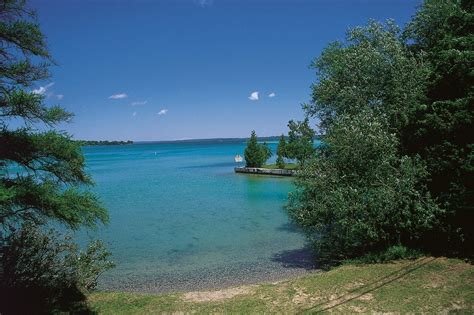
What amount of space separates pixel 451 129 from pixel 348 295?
817cm

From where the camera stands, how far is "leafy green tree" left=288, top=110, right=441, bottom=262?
16.5 m

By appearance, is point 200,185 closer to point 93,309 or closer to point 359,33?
point 359,33

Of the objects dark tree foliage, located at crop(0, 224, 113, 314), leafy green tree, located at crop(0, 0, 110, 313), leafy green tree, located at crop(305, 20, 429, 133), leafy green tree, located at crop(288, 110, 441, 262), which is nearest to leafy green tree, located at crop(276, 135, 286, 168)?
leafy green tree, located at crop(305, 20, 429, 133)

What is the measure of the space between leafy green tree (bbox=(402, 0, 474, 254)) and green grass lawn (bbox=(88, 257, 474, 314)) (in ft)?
6.44

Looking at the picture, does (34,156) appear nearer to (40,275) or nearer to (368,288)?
(40,275)

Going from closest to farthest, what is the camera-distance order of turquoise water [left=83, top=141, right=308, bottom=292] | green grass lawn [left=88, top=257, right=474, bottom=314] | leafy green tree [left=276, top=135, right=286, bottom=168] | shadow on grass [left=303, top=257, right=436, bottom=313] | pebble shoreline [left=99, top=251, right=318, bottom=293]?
green grass lawn [left=88, top=257, right=474, bottom=314] → shadow on grass [left=303, top=257, right=436, bottom=313] → pebble shoreline [left=99, top=251, right=318, bottom=293] → turquoise water [left=83, top=141, right=308, bottom=292] → leafy green tree [left=276, top=135, right=286, bottom=168]

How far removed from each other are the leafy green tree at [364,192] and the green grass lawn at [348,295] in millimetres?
1957

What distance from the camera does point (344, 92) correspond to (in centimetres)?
1997

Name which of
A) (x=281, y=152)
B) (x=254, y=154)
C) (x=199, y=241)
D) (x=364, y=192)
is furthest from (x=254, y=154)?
(x=364, y=192)

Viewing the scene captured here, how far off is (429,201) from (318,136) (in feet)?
25.0

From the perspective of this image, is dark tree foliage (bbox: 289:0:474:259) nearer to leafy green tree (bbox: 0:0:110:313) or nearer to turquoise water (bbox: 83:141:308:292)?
turquoise water (bbox: 83:141:308:292)

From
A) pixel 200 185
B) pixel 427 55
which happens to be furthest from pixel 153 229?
pixel 200 185

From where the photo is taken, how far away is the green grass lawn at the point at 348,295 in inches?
485

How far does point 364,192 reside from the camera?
1722cm
